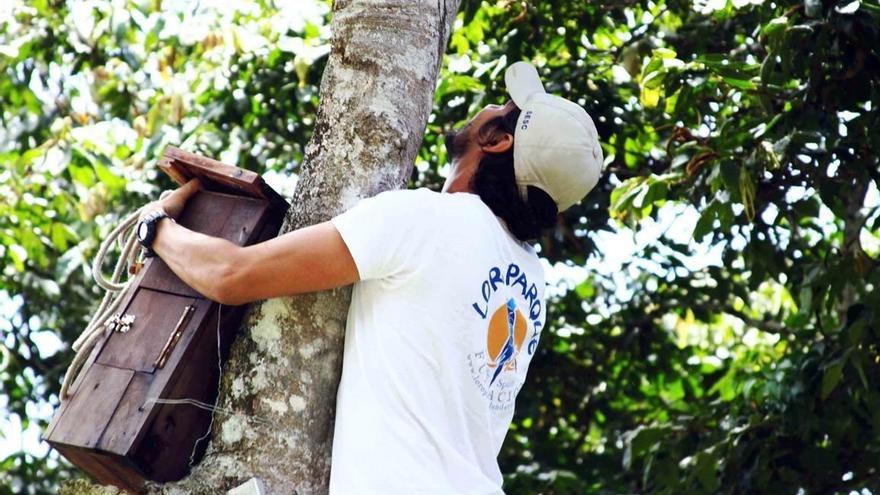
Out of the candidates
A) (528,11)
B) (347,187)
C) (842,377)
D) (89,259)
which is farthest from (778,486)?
(89,259)

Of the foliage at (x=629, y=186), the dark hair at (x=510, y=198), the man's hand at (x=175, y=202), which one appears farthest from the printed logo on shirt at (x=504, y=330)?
the foliage at (x=629, y=186)

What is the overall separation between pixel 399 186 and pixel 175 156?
46 centimetres

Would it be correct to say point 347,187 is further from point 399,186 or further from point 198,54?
point 198,54

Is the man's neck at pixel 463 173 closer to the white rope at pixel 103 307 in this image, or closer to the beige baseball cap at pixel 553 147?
the beige baseball cap at pixel 553 147

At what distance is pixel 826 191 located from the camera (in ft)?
14.5

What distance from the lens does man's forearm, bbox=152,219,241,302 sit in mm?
2428

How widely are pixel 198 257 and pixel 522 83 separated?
0.83 meters

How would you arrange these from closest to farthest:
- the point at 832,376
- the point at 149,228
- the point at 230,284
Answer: the point at 230,284
the point at 149,228
the point at 832,376

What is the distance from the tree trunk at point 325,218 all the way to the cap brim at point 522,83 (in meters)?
0.17

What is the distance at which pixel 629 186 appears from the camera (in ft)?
14.8

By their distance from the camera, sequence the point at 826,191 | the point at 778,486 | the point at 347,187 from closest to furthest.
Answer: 1. the point at 347,187
2. the point at 826,191
3. the point at 778,486

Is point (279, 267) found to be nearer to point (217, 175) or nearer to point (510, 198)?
point (217, 175)

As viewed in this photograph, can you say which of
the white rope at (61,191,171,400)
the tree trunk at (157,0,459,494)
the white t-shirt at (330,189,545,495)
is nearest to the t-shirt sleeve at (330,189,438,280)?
the white t-shirt at (330,189,545,495)

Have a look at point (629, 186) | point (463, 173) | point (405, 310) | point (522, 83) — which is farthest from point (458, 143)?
point (629, 186)
